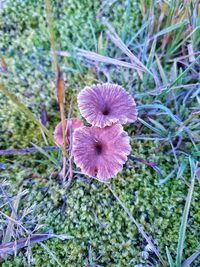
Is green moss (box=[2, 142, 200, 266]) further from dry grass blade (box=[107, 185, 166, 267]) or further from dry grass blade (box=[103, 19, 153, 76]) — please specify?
dry grass blade (box=[103, 19, 153, 76])

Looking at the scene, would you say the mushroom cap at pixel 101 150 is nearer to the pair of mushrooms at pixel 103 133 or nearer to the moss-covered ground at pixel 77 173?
the pair of mushrooms at pixel 103 133

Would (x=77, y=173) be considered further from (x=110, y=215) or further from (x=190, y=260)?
(x=190, y=260)

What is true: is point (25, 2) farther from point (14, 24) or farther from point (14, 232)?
point (14, 232)

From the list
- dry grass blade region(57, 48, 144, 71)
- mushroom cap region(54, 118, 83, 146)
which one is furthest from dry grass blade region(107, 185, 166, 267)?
dry grass blade region(57, 48, 144, 71)

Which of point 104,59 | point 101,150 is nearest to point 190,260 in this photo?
point 101,150

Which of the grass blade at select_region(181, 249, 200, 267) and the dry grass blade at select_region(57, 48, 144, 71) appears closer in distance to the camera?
the grass blade at select_region(181, 249, 200, 267)

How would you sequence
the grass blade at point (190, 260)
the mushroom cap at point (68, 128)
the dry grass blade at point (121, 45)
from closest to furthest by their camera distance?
1. the grass blade at point (190, 260)
2. the mushroom cap at point (68, 128)
3. the dry grass blade at point (121, 45)

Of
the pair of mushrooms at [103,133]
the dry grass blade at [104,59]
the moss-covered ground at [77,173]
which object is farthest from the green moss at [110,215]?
the dry grass blade at [104,59]
